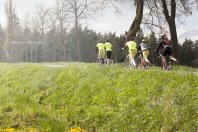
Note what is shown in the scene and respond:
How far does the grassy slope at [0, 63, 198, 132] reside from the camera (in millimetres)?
10437

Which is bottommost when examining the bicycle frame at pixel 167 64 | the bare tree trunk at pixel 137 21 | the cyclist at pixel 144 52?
the bicycle frame at pixel 167 64

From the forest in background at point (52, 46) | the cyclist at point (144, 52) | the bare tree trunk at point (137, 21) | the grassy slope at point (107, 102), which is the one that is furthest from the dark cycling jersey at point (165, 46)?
the forest in background at point (52, 46)

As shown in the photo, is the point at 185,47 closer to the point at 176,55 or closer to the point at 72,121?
the point at 176,55

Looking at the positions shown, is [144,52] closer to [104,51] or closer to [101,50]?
[101,50]

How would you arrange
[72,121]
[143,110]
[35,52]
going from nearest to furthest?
[143,110] < [72,121] < [35,52]

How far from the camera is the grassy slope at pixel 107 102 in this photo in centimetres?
1044

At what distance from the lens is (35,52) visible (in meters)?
95.2

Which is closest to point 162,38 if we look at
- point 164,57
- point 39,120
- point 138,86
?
point 164,57

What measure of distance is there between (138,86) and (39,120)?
390cm

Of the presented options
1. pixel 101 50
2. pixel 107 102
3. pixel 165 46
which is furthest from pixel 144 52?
pixel 107 102

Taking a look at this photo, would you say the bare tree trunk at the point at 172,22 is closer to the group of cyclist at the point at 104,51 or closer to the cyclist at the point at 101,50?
the group of cyclist at the point at 104,51

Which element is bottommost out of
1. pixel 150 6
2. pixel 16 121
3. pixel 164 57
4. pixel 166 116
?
pixel 16 121

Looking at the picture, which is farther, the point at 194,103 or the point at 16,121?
the point at 16,121

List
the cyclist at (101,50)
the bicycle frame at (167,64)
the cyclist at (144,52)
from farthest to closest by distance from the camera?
the cyclist at (101,50) → the cyclist at (144,52) → the bicycle frame at (167,64)
